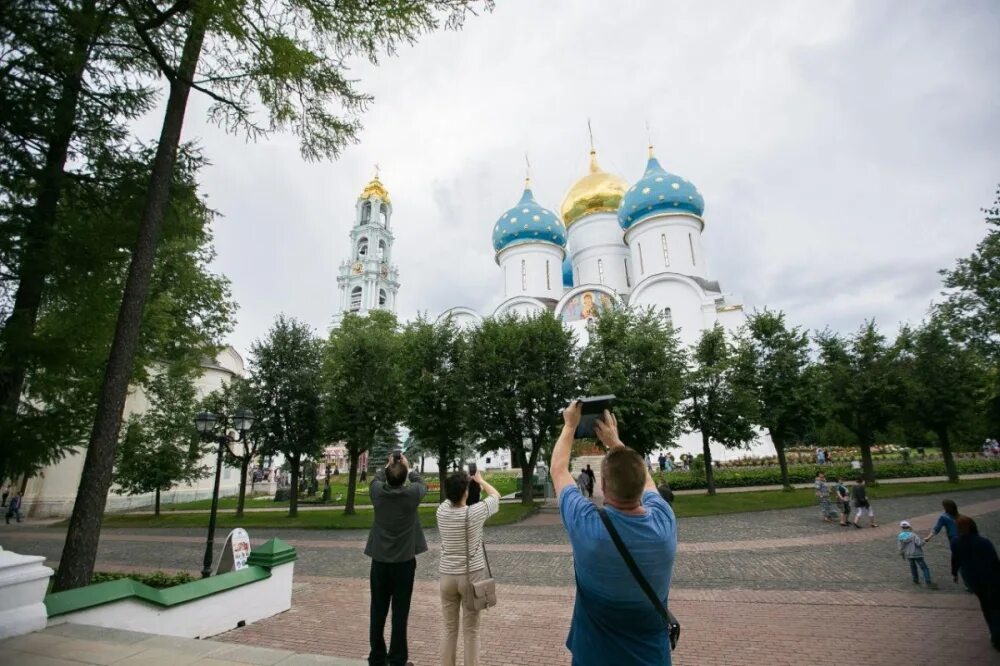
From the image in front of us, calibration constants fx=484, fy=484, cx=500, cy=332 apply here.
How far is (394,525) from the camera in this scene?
14.8 ft

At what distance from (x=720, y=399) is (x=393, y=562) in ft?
75.8

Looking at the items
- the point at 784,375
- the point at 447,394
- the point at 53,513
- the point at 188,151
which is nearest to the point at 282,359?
the point at 447,394

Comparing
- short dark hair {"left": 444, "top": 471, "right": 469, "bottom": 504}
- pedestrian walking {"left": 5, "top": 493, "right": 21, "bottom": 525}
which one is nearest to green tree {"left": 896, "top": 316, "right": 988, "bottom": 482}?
short dark hair {"left": 444, "top": 471, "right": 469, "bottom": 504}

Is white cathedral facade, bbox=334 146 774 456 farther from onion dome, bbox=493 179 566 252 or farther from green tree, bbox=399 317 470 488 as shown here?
green tree, bbox=399 317 470 488

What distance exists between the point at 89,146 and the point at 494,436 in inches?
676

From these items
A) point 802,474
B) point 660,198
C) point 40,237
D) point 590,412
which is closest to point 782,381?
point 802,474

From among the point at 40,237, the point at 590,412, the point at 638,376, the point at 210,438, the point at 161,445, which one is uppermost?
the point at 40,237

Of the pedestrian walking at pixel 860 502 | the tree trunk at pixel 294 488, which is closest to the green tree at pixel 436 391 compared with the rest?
the tree trunk at pixel 294 488

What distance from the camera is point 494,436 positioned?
22.1 meters

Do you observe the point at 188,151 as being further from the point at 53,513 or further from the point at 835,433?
the point at 835,433

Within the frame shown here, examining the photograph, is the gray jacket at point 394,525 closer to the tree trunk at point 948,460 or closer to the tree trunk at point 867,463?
the tree trunk at point 867,463

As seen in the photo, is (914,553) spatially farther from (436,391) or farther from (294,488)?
(294,488)

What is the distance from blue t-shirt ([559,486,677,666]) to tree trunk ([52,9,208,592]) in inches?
287

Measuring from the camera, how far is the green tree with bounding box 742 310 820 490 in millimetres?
23906
